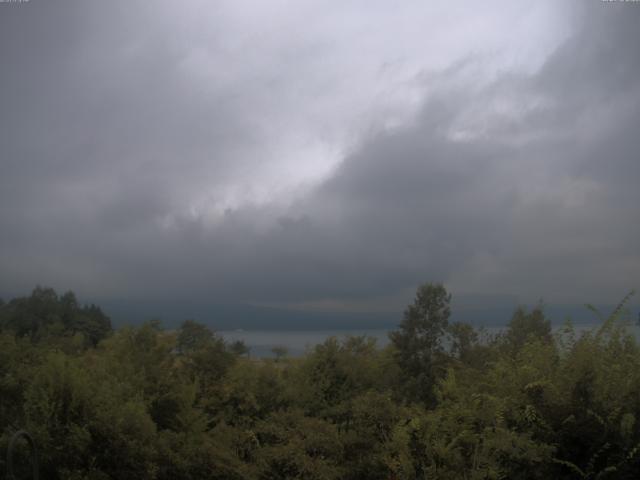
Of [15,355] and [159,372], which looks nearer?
[15,355]

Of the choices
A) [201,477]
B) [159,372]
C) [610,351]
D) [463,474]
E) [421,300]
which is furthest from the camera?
[421,300]

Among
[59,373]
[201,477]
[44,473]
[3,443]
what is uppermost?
[59,373]

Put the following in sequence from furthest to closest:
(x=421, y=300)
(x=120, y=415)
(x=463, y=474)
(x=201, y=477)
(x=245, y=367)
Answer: (x=421, y=300), (x=245, y=367), (x=201, y=477), (x=120, y=415), (x=463, y=474)

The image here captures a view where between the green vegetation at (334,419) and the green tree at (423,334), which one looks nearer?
the green vegetation at (334,419)

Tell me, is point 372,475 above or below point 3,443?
below

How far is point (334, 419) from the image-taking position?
12.8 meters

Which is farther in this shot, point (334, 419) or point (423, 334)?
point (423, 334)

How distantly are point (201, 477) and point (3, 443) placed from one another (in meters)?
3.46

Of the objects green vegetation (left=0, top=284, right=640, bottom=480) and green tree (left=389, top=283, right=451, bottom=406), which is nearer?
green vegetation (left=0, top=284, right=640, bottom=480)

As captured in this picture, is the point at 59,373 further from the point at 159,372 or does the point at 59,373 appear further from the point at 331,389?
the point at 331,389

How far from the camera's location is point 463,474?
7.18 meters

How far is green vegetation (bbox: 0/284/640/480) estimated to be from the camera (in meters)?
7.21

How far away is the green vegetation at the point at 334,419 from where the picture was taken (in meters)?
7.21

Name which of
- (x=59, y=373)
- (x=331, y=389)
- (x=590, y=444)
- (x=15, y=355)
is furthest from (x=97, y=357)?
(x=590, y=444)
